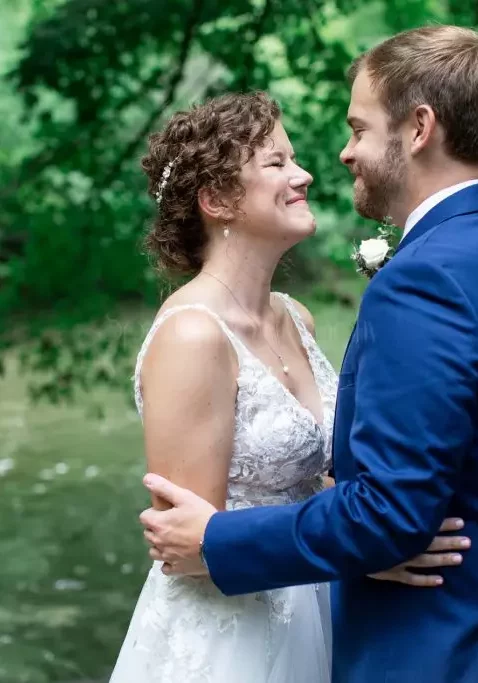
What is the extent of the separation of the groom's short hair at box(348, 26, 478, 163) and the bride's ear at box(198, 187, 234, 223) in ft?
2.23

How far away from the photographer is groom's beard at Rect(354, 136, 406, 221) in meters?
2.00

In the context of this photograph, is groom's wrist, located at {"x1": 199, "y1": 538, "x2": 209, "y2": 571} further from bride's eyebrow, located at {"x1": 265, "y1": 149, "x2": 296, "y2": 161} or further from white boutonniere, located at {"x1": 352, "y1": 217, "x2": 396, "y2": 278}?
bride's eyebrow, located at {"x1": 265, "y1": 149, "x2": 296, "y2": 161}

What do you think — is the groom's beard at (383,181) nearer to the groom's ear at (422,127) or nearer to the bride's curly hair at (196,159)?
the groom's ear at (422,127)

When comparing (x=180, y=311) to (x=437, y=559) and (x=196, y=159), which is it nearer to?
(x=196, y=159)

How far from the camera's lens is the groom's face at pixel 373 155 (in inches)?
78.8

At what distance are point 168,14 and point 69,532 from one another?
3.41 metres

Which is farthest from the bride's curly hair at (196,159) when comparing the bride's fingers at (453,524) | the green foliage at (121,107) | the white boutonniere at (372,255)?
the green foliage at (121,107)

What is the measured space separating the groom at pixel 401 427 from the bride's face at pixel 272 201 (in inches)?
19.9

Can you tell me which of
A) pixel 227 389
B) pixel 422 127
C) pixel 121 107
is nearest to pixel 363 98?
pixel 422 127

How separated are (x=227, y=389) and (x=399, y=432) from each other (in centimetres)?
70

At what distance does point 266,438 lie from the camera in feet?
7.97

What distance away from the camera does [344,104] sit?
6711mm

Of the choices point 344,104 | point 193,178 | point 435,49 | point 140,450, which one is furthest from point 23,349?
point 435,49

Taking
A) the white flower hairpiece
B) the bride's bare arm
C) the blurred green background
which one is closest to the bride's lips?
the white flower hairpiece
